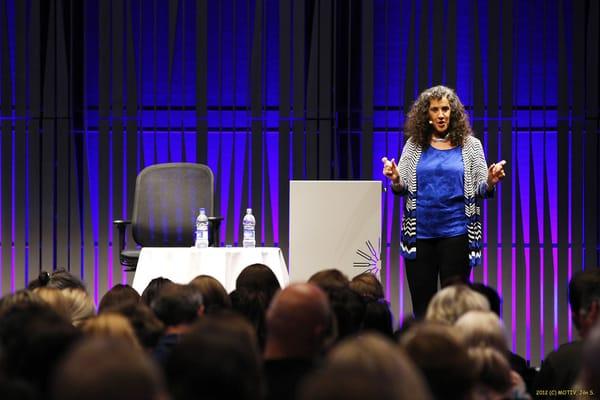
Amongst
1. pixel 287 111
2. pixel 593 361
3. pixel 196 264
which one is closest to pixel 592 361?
pixel 593 361

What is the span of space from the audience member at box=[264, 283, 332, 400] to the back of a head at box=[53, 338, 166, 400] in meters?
0.90

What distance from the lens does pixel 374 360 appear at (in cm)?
176

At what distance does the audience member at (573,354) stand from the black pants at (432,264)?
1.47 metres

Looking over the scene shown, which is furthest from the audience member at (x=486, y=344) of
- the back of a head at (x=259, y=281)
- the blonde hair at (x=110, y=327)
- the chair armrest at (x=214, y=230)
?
the chair armrest at (x=214, y=230)

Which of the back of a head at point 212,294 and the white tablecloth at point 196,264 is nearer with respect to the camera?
the back of a head at point 212,294

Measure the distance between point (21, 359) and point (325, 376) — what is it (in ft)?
3.85

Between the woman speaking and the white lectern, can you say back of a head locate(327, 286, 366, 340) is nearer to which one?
the woman speaking

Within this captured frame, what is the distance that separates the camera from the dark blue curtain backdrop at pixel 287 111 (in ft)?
25.0

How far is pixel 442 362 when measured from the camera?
2.27 metres

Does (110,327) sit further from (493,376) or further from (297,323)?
(493,376)

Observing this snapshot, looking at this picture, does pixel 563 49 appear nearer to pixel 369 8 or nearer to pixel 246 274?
pixel 369 8

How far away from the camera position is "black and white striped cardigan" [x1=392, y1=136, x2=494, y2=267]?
527 cm

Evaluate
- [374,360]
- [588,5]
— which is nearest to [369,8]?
[588,5]

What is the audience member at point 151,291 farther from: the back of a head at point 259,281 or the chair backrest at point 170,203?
the chair backrest at point 170,203
